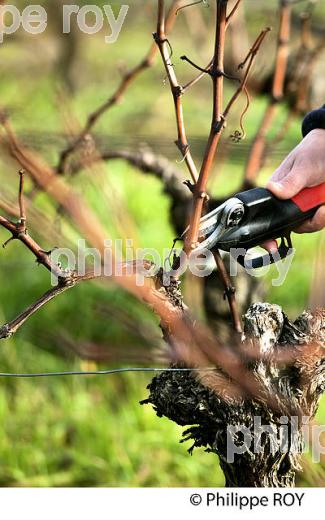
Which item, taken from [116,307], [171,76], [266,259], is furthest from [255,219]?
[116,307]

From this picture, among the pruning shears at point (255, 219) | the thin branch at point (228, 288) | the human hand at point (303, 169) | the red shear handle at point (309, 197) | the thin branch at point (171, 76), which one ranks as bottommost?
the thin branch at point (228, 288)

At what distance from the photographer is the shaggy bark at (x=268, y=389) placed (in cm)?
102

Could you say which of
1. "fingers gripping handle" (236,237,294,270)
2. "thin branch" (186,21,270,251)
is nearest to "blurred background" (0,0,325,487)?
"fingers gripping handle" (236,237,294,270)

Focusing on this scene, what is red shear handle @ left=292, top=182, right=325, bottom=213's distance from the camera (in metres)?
1.04

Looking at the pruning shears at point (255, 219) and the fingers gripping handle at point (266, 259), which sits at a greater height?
the pruning shears at point (255, 219)

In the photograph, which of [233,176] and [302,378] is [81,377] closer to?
[233,176]

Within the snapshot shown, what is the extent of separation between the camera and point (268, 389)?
1.03 meters

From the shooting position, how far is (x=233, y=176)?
3.01 metres

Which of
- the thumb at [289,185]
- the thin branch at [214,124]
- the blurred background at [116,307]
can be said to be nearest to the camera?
the thin branch at [214,124]

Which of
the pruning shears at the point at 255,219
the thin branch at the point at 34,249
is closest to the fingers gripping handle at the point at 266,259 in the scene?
the pruning shears at the point at 255,219

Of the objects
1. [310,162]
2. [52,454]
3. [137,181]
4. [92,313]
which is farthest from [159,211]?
[310,162]

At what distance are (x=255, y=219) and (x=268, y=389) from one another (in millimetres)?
208

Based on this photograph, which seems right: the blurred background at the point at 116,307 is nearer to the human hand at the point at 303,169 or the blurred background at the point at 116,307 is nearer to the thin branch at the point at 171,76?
the human hand at the point at 303,169

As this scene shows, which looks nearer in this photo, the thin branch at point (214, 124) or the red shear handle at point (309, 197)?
the thin branch at point (214, 124)
